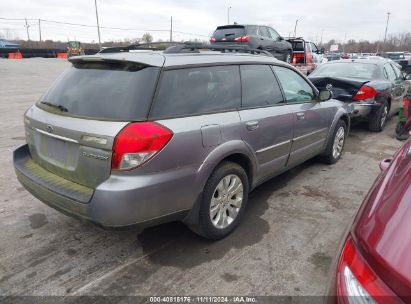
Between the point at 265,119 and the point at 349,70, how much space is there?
17.3 feet

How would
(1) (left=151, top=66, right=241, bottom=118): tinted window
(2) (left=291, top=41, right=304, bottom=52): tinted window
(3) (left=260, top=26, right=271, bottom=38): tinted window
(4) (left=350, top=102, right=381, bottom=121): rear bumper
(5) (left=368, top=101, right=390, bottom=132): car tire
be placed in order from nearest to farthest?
(1) (left=151, top=66, right=241, bottom=118): tinted window, (4) (left=350, top=102, right=381, bottom=121): rear bumper, (5) (left=368, top=101, right=390, bottom=132): car tire, (3) (left=260, top=26, right=271, bottom=38): tinted window, (2) (left=291, top=41, right=304, bottom=52): tinted window

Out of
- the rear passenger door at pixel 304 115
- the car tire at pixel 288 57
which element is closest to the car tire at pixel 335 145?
the rear passenger door at pixel 304 115

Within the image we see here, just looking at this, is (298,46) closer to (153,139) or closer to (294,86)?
(294,86)

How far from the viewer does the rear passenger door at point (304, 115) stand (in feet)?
13.6

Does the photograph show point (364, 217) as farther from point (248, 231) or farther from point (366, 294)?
point (248, 231)

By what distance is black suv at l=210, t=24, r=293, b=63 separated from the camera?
42.6 feet

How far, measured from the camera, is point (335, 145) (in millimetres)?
5410

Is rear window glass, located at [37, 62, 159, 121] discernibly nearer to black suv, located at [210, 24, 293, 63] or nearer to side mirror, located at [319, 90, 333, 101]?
side mirror, located at [319, 90, 333, 101]

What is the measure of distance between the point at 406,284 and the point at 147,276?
199 centimetres

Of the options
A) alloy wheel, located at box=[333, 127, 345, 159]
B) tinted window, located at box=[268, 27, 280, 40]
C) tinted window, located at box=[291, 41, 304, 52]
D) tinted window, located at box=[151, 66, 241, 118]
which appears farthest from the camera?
tinted window, located at box=[291, 41, 304, 52]

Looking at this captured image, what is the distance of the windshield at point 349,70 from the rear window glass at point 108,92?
6.09 metres

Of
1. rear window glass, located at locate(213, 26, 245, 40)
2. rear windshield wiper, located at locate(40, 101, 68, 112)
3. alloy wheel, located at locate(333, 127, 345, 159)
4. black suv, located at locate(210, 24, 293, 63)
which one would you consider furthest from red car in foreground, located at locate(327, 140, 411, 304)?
rear window glass, located at locate(213, 26, 245, 40)

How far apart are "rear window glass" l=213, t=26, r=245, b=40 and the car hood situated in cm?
1222

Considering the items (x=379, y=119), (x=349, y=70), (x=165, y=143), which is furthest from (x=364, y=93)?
(x=165, y=143)
